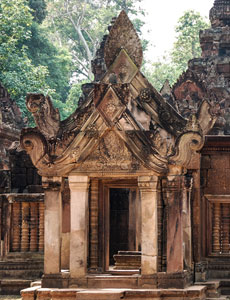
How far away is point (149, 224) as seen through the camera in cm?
1417

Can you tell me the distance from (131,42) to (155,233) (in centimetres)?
298

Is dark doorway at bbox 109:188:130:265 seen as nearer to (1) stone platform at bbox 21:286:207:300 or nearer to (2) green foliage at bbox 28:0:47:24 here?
(1) stone platform at bbox 21:286:207:300

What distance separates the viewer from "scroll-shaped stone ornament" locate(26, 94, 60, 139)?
14.7m

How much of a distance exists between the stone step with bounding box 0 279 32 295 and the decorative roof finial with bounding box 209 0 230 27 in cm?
1316

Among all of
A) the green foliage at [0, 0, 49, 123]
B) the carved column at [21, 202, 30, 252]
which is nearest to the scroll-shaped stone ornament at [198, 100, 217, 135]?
the carved column at [21, 202, 30, 252]

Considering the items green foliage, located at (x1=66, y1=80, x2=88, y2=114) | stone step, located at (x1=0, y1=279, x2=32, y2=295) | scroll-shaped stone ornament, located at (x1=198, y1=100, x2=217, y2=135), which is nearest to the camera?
scroll-shaped stone ornament, located at (x1=198, y1=100, x2=217, y2=135)

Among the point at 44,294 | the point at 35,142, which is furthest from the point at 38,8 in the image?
the point at 44,294

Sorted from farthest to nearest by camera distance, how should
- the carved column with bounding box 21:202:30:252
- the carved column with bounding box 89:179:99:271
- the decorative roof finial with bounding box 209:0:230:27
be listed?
the decorative roof finial with bounding box 209:0:230:27, the carved column with bounding box 21:202:30:252, the carved column with bounding box 89:179:99:271

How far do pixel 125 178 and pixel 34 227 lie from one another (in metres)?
2.77

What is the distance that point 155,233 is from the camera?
1416 centimetres

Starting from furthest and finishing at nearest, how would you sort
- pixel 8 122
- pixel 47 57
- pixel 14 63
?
pixel 47 57 → pixel 14 63 → pixel 8 122

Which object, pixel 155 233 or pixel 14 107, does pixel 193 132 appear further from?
pixel 14 107

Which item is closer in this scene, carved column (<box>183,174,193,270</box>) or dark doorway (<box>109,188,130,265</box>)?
carved column (<box>183,174,193,270</box>)

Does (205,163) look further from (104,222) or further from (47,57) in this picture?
(47,57)
